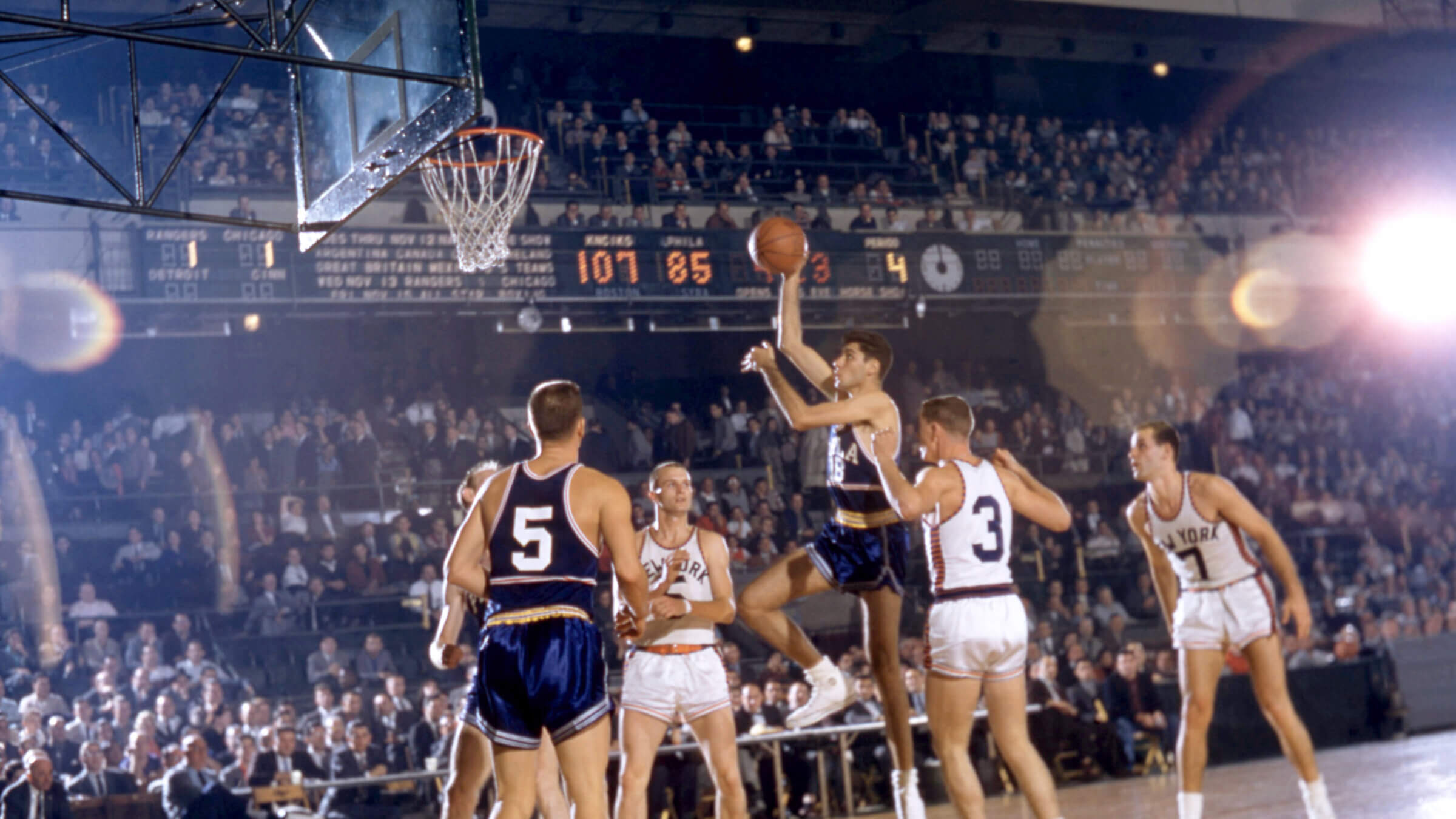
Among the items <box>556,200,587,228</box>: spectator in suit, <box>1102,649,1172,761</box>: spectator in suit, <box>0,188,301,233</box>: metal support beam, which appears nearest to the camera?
<box>0,188,301,233</box>: metal support beam

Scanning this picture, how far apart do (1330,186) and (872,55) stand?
8.98 metres

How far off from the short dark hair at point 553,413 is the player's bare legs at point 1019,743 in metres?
2.13

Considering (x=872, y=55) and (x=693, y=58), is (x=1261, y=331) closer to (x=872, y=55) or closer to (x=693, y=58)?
(x=872, y=55)

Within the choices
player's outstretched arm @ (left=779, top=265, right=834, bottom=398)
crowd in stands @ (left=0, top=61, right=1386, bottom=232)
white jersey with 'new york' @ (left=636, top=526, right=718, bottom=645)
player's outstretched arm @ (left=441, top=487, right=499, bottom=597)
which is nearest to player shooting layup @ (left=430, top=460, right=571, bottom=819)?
player's outstretched arm @ (left=441, top=487, right=499, bottom=597)

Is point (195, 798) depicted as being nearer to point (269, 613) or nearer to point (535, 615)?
point (269, 613)

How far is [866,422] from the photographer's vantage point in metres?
6.26

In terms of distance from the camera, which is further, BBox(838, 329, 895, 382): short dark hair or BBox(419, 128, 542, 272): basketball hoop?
BBox(419, 128, 542, 272): basketball hoop

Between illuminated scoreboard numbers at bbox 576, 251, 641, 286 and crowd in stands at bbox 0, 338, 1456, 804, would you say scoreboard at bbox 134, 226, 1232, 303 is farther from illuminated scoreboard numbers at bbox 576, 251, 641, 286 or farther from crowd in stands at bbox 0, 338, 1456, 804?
crowd in stands at bbox 0, 338, 1456, 804

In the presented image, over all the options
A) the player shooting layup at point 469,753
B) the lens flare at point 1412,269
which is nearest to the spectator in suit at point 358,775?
the player shooting layup at point 469,753

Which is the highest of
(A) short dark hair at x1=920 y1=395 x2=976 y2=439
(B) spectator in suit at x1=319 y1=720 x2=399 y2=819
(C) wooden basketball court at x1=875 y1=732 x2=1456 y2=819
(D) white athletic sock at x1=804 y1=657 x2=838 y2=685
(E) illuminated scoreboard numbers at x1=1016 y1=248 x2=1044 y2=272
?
(E) illuminated scoreboard numbers at x1=1016 y1=248 x2=1044 y2=272

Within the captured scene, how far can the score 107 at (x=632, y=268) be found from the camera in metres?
16.8

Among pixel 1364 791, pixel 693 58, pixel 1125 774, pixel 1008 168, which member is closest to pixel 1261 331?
pixel 1008 168

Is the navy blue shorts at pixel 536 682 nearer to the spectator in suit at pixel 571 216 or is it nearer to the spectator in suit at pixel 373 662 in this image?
the spectator in suit at pixel 373 662

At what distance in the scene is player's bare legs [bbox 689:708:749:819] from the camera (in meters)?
6.14
